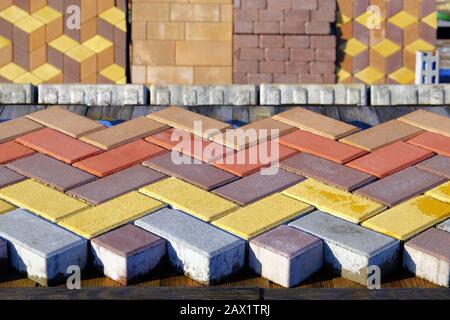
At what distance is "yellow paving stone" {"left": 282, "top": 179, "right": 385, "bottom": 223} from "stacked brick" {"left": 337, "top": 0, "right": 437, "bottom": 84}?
3.95 metres

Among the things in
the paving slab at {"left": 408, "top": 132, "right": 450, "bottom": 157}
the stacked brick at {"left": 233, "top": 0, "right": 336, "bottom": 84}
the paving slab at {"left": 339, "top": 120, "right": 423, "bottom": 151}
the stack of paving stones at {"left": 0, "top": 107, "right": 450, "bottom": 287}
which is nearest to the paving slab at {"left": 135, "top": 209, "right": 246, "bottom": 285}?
the stack of paving stones at {"left": 0, "top": 107, "right": 450, "bottom": 287}

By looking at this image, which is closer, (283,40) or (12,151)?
(12,151)

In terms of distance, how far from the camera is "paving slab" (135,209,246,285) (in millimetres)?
3078

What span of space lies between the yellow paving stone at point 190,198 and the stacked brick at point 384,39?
4.06 meters

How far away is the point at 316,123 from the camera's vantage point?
14.5 feet

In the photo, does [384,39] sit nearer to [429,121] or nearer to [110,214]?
[429,121]

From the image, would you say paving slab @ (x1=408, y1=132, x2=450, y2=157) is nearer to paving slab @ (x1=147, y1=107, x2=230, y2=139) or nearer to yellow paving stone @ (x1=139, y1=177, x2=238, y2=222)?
paving slab @ (x1=147, y1=107, x2=230, y2=139)

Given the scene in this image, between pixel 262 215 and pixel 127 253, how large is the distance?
0.54m

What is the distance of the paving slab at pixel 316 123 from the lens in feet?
14.1

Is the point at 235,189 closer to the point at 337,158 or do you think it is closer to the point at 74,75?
the point at 337,158

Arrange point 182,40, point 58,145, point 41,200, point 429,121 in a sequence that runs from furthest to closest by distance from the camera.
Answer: point 182,40, point 429,121, point 58,145, point 41,200

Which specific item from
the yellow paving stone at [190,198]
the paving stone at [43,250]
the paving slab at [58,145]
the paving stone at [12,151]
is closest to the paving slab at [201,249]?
the yellow paving stone at [190,198]

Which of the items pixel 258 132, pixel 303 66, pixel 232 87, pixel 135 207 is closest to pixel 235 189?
pixel 135 207

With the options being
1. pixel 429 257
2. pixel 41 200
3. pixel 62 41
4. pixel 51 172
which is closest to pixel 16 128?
pixel 51 172
